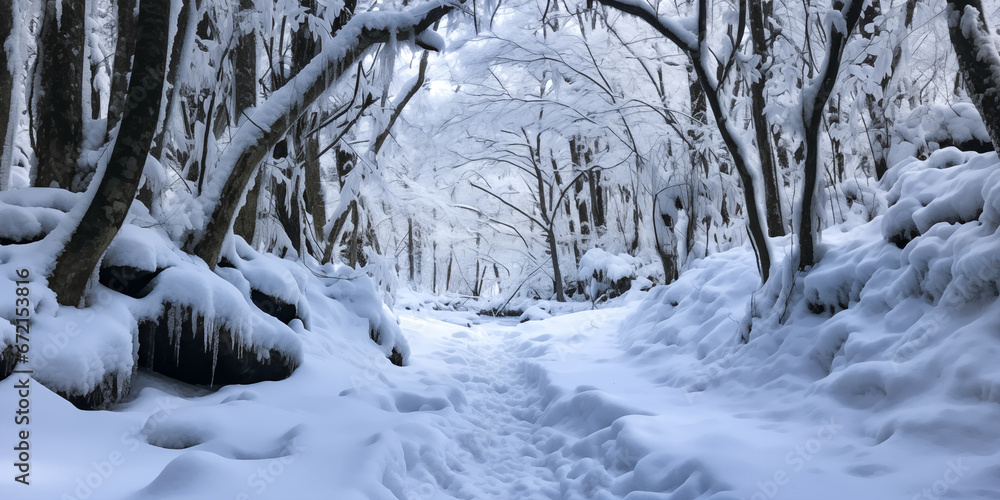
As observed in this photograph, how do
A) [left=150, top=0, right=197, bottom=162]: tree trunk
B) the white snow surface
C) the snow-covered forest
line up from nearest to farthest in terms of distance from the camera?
the white snow surface → the snow-covered forest → [left=150, top=0, right=197, bottom=162]: tree trunk

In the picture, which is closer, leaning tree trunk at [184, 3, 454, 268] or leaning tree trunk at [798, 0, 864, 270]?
leaning tree trunk at [798, 0, 864, 270]

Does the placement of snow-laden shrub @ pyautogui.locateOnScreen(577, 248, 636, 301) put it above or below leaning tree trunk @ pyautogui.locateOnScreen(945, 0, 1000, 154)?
below

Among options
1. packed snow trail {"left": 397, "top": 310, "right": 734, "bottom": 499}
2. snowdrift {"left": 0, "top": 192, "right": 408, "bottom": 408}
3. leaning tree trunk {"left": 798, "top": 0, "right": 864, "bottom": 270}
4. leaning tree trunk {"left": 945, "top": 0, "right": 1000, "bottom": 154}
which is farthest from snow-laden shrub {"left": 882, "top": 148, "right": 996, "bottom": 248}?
snowdrift {"left": 0, "top": 192, "right": 408, "bottom": 408}

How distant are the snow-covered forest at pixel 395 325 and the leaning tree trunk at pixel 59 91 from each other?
0.02 metres

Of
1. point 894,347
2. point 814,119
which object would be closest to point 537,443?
point 894,347

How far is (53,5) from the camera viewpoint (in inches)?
152

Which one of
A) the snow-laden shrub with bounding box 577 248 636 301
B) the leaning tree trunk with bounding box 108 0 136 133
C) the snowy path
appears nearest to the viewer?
the snowy path

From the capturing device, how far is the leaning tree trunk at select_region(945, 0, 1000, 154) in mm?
3205

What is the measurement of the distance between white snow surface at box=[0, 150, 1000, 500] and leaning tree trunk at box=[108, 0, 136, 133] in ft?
6.23

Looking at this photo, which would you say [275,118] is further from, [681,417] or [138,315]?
[681,417]

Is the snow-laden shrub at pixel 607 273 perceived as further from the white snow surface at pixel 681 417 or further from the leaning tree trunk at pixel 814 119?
the leaning tree trunk at pixel 814 119

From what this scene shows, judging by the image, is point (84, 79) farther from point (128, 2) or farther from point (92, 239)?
point (92, 239)

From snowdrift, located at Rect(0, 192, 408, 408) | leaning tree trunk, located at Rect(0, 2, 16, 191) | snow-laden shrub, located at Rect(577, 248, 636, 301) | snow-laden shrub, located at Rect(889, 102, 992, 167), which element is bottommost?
snow-laden shrub, located at Rect(577, 248, 636, 301)

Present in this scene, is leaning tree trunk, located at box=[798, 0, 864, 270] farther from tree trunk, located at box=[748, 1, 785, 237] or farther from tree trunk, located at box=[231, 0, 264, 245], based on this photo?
tree trunk, located at box=[231, 0, 264, 245]
